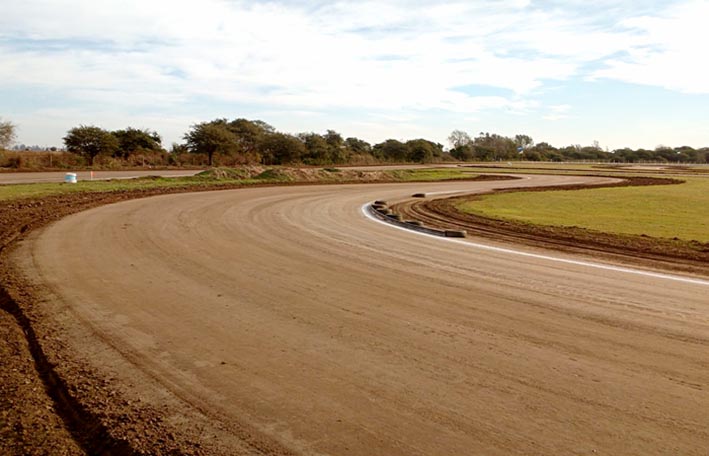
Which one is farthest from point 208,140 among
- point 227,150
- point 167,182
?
point 167,182

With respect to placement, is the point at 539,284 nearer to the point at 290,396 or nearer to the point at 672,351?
the point at 672,351

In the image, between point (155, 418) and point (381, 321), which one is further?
point (381, 321)

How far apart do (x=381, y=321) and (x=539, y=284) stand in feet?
9.62

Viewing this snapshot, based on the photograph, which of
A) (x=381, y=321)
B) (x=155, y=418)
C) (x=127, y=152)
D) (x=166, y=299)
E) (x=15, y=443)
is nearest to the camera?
(x=15, y=443)

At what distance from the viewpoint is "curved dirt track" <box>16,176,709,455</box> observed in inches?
138

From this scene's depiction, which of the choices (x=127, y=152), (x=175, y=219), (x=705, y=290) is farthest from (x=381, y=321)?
(x=127, y=152)

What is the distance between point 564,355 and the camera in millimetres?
4789

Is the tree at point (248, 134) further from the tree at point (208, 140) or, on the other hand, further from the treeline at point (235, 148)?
the tree at point (208, 140)

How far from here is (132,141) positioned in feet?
188

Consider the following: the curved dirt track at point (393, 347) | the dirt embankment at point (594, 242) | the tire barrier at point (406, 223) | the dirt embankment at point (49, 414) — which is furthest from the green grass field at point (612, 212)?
the dirt embankment at point (49, 414)

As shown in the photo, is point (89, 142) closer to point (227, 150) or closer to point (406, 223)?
point (227, 150)

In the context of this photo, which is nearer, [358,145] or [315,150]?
[315,150]

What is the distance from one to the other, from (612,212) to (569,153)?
14381 cm

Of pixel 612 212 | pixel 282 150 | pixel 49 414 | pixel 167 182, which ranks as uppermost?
pixel 282 150
